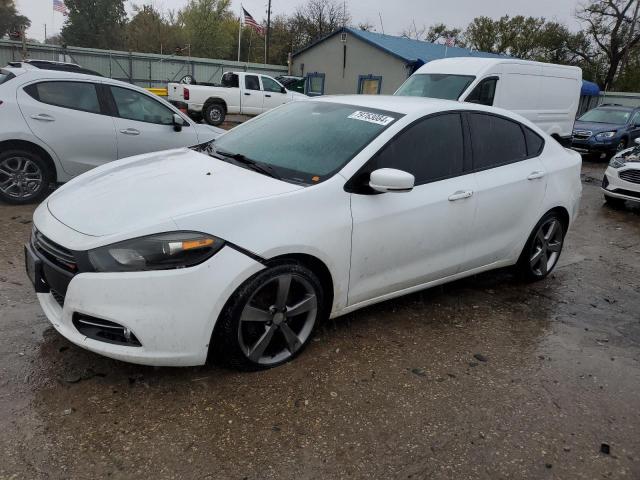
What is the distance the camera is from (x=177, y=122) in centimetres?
661

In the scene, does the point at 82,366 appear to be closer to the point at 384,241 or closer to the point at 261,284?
the point at 261,284

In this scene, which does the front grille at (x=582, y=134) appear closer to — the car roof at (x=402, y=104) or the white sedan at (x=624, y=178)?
the white sedan at (x=624, y=178)

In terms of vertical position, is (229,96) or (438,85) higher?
(438,85)

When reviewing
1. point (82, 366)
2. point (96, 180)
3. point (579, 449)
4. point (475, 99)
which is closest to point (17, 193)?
point (96, 180)

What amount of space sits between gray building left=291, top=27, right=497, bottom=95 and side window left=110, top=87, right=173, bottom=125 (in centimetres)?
1914

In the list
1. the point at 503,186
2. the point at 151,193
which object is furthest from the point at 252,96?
the point at 151,193

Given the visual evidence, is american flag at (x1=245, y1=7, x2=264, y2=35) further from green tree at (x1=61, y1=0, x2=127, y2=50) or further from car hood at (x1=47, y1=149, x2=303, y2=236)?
green tree at (x1=61, y1=0, x2=127, y2=50)

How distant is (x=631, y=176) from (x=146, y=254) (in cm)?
844

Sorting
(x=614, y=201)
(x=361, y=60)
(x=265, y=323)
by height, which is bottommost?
(x=614, y=201)

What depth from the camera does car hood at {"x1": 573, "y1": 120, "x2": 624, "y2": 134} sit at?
47.9 feet

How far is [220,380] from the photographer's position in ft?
9.48

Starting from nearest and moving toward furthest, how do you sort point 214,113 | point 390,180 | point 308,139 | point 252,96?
point 390,180
point 308,139
point 214,113
point 252,96

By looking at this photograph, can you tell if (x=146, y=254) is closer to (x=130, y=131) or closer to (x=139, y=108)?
(x=130, y=131)

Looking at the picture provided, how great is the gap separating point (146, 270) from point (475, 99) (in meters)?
8.97
